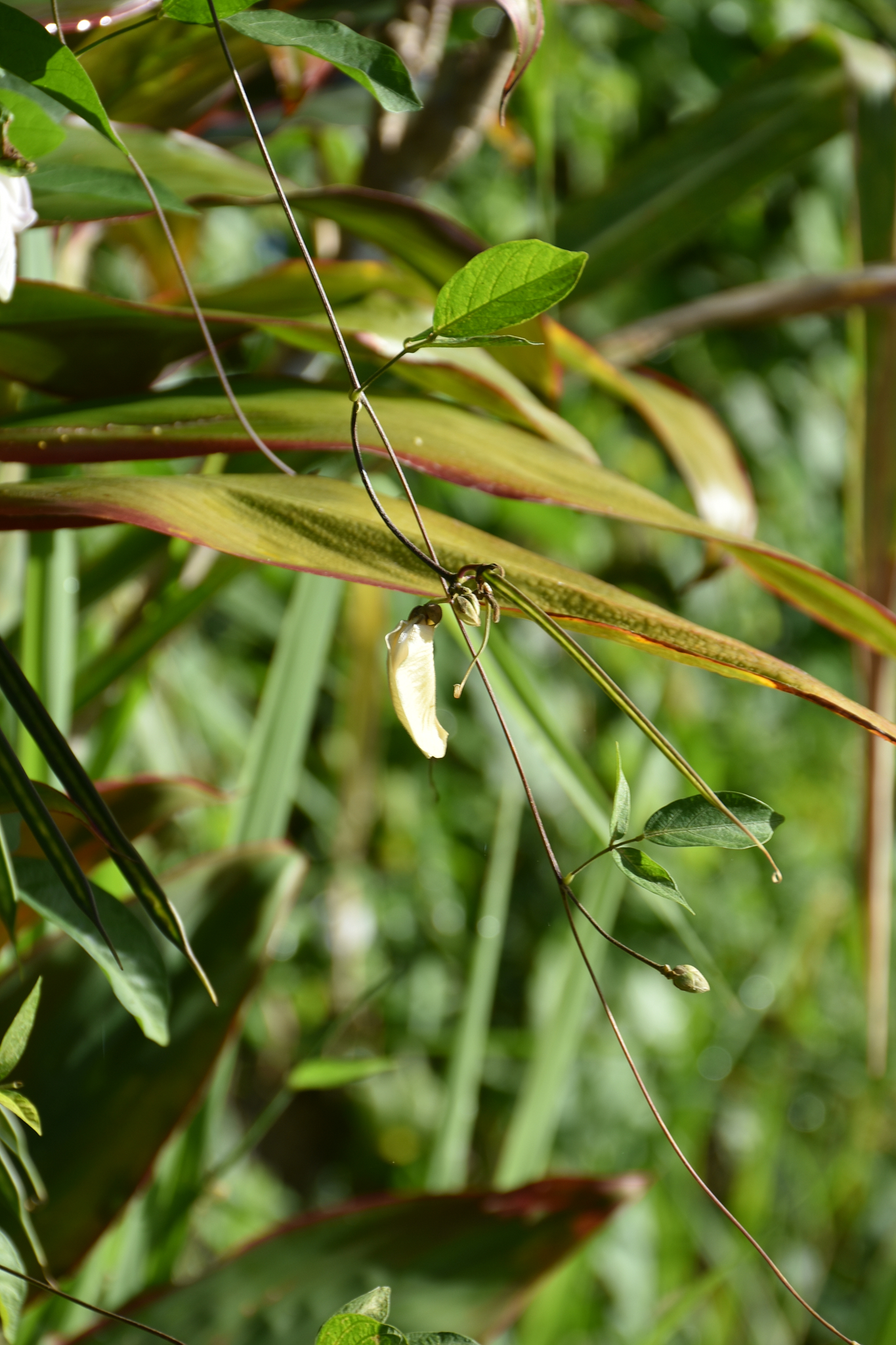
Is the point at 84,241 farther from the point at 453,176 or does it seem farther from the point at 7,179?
the point at 453,176

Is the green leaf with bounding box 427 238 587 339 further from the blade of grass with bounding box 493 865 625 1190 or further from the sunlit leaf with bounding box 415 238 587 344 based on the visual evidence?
the blade of grass with bounding box 493 865 625 1190

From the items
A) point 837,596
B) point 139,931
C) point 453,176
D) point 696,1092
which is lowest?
point 696,1092

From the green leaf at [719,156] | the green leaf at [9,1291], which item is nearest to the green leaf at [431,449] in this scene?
the green leaf at [9,1291]

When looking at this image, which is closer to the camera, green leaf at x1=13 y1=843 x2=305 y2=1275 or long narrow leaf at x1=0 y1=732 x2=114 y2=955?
long narrow leaf at x1=0 y1=732 x2=114 y2=955

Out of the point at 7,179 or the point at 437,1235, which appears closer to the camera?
the point at 7,179

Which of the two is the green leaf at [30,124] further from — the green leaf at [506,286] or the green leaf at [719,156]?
the green leaf at [719,156]

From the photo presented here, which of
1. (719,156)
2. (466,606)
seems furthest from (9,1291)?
(719,156)

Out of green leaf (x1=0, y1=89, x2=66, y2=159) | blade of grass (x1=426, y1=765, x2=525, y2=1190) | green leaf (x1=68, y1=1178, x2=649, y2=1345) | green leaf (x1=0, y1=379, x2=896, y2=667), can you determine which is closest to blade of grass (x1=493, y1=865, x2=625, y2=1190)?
blade of grass (x1=426, y1=765, x2=525, y2=1190)

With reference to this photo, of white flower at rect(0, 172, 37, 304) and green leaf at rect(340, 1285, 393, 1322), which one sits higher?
white flower at rect(0, 172, 37, 304)

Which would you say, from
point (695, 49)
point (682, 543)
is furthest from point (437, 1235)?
point (695, 49)
